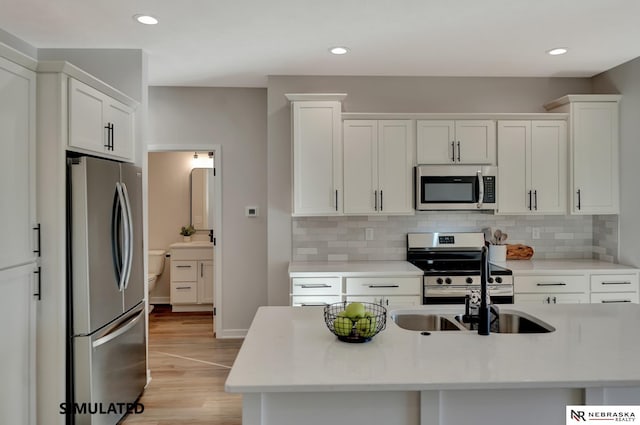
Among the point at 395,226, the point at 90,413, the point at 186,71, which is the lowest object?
the point at 90,413

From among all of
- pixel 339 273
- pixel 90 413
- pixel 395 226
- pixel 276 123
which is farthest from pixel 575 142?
pixel 90 413

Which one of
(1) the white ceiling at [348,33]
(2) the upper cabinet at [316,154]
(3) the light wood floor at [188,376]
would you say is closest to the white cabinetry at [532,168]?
(1) the white ceiling at [348,33]

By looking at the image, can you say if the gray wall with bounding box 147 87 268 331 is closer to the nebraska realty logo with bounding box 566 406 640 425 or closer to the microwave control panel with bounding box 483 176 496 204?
the microwave control panel with bounding box 483 176 496 204

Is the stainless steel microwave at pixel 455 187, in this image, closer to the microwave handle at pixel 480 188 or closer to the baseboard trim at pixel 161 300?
the microwave handle at pixel 480 188

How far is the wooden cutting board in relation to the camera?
392 centimetres

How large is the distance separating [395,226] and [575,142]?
1727mm

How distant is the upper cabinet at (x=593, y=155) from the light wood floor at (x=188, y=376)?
335cm

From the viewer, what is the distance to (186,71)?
3768mm

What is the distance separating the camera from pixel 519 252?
12.9 feet

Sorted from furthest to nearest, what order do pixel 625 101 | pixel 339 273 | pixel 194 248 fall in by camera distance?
pixel 194 248, pixel 625 101, pixel 339 273

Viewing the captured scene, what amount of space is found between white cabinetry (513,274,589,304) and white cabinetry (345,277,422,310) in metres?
0.82

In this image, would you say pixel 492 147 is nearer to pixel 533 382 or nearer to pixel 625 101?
pixel 625 101

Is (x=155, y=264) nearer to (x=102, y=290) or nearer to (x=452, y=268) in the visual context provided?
(x=102, y=290)

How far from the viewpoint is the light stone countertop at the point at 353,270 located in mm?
3365
